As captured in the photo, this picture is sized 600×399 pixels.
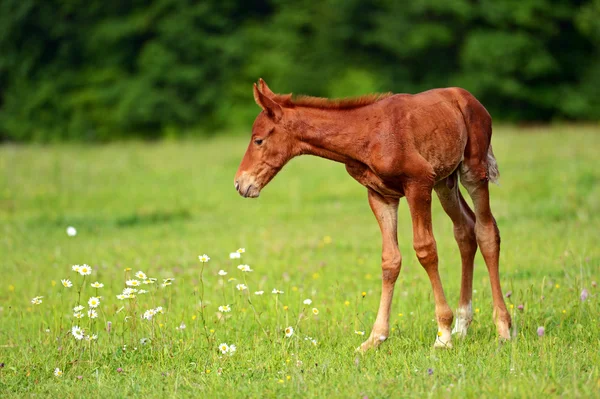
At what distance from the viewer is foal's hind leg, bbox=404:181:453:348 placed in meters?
5.25

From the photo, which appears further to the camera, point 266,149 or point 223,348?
point 266,149

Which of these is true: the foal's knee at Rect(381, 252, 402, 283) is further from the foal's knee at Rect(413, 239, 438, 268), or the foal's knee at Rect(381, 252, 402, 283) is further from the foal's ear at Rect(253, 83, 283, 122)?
the foal's ear at Rect(253, 83, 283, 122)

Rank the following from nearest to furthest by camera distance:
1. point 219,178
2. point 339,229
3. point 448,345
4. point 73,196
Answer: point 448,345, point 339,229, point 73,196, point 219,178

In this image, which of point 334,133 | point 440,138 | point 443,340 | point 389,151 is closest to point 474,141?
point 440,138

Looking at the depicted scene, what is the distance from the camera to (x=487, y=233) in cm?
581

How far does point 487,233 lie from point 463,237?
0.22 meters

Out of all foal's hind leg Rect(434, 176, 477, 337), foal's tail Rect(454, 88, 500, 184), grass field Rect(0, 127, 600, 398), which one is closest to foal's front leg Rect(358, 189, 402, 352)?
grass field Rect(0, 127, 600, 398)

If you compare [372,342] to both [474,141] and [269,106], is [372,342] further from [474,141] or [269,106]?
[269,106]

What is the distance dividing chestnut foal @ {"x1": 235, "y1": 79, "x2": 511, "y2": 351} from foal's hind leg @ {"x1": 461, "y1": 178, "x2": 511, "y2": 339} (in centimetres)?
1

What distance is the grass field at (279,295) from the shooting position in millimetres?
4668

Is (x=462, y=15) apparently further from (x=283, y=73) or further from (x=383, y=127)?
(x=383, y=127)

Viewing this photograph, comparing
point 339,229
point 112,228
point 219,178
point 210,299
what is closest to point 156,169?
point 219,178

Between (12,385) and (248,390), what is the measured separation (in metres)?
1.61

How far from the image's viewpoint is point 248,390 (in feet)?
14.7
